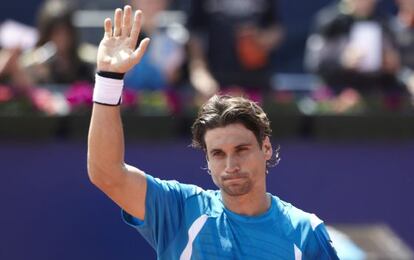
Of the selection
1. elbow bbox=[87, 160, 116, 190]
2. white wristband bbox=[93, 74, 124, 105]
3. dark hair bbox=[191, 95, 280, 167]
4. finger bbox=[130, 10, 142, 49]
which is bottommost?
elbow bbox=[87, 160, 116, 190]

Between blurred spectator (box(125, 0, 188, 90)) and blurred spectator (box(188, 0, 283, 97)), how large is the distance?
0.27 m

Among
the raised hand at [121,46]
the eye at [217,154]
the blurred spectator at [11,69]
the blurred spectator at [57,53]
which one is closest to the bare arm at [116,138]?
the raised hand at [121,46]

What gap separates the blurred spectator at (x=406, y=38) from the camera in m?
8.57

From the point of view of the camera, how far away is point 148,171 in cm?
736

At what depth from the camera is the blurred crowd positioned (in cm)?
755

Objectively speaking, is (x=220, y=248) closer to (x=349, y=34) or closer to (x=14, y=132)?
(x=14, y=132)

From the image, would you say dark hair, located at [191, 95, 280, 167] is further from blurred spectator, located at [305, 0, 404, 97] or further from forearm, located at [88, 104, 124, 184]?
blurred spectator, located at [305, 0, 404, 97]

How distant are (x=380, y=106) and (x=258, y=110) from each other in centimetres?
379

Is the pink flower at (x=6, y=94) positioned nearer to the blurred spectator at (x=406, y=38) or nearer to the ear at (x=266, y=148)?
the blurred spectator at (x=406, y=38)

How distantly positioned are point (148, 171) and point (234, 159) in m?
3.38

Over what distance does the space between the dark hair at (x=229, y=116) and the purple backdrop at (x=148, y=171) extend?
319cm

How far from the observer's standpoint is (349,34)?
849 cm

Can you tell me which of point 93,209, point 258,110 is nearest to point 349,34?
point 93,209

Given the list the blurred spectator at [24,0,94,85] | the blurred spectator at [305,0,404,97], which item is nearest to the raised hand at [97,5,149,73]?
the blurred spectator at [24,0,94,85]
